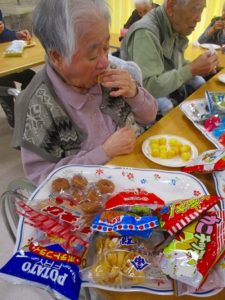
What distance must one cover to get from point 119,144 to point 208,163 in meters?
0.29

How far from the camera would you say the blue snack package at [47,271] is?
20.8 inches

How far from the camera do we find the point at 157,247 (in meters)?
0.58

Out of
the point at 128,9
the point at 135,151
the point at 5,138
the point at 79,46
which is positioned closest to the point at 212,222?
the point at 135,151

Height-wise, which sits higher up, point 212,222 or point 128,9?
point 212,222

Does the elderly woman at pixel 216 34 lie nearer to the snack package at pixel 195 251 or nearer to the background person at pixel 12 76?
the background person at pixel 12 76

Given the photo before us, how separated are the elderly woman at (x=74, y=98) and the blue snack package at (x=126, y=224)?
38 cm

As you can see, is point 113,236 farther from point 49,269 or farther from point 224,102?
point 224,102

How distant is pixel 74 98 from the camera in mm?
1008

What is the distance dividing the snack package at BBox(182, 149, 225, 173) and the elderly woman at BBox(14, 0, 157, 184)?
220 millimetres

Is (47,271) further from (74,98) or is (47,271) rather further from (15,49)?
(15,49)

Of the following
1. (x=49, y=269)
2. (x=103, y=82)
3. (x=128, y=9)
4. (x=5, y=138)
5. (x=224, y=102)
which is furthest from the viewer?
(x=128, y=9)

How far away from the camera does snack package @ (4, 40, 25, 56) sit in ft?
7.03

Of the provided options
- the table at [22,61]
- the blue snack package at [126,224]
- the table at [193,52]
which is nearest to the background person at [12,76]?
the table at [22,61]

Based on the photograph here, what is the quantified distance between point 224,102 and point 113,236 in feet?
2.77
